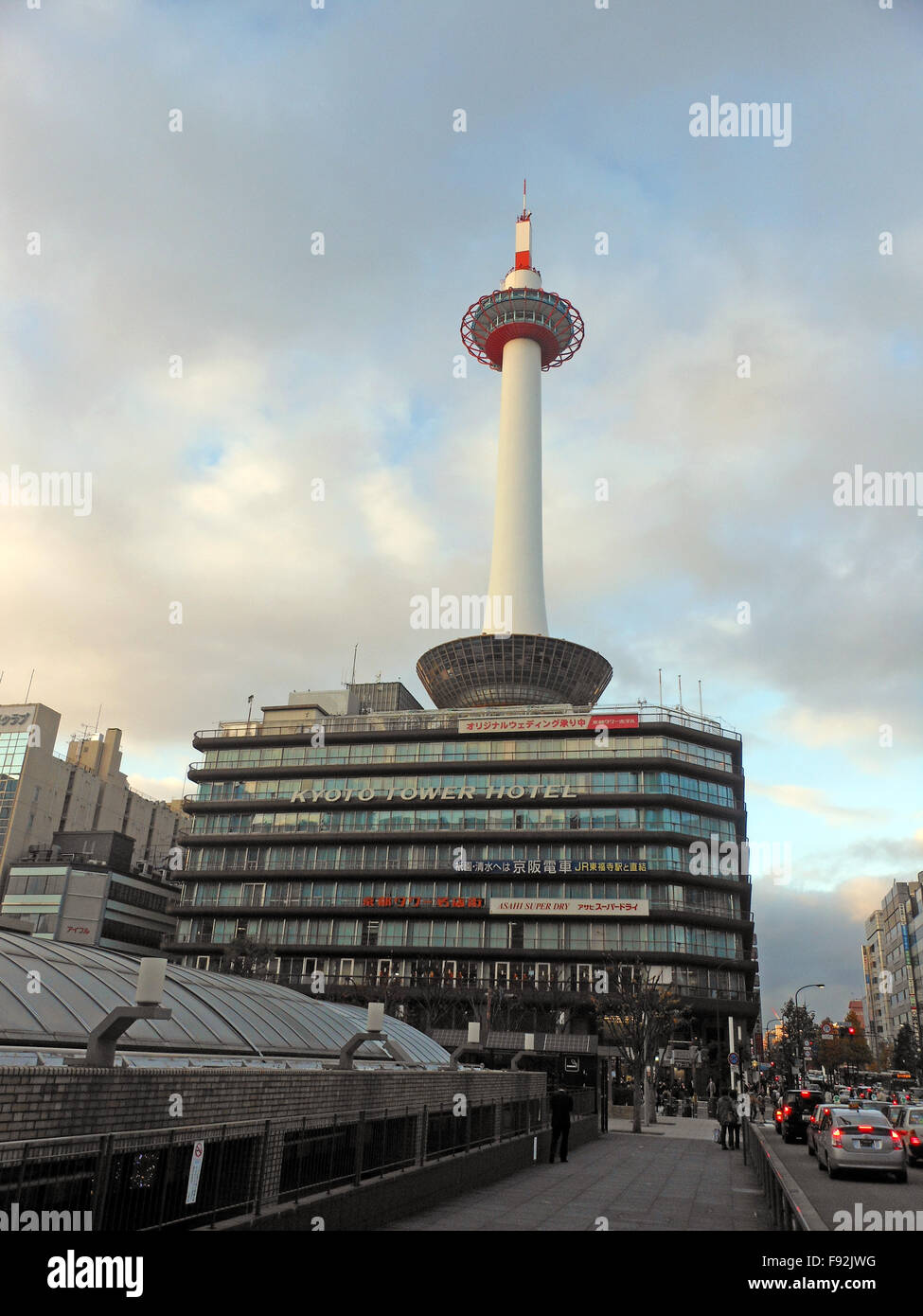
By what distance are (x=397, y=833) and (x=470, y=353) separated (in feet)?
199

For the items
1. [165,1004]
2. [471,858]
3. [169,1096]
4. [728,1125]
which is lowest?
[728,1125]

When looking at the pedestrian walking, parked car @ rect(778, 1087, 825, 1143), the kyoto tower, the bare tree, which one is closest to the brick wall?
the pedestrian walking

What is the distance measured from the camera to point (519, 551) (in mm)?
101562

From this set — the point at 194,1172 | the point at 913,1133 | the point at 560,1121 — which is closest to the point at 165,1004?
the point at 194,1172

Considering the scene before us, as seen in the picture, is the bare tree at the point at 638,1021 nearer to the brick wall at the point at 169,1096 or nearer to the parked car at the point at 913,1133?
the parked car at the point at 913,1133

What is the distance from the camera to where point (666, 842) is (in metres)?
79.2

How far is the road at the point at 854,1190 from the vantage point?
17781 mm

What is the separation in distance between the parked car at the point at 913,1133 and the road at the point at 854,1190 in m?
0.34

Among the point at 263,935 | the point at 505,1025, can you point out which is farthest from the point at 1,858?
the point at 505,1025

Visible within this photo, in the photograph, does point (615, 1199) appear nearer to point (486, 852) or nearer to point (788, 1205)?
point (788, 1205)

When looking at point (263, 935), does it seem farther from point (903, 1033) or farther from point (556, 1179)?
point (903, 1033)

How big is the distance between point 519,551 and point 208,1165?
92996 millimetres

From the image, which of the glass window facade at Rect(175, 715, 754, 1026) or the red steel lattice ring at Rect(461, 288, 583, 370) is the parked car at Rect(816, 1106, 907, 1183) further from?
the red steel lattice ring at Rect(461, 288, 583, 370)

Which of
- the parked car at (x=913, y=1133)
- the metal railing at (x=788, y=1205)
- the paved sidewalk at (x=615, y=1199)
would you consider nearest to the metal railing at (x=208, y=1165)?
the paved sidewalk at (x=615, y=1199)
